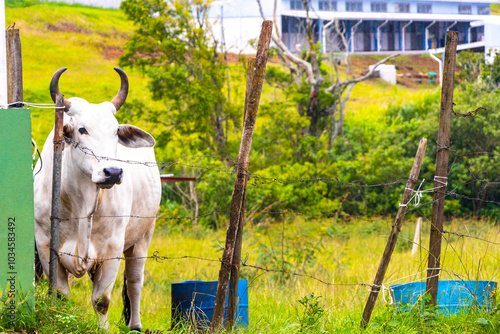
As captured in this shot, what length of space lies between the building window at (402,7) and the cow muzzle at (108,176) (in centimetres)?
2968

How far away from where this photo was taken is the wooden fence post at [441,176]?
458 cm

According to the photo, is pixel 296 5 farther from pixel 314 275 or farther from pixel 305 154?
pixel 314 275

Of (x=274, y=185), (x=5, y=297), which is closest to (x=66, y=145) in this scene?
(x=5, y=297)

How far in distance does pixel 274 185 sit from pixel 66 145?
9825 mm

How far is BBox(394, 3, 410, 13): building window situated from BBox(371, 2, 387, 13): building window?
63 centimetres

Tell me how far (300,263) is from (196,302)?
3.45m

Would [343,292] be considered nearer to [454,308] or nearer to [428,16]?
[454,308]

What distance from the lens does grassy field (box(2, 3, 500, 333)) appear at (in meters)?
4.42

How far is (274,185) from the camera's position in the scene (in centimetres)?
1402

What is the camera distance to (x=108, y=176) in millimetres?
3959

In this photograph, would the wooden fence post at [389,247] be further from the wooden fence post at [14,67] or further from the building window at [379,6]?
the building window at [379,6]

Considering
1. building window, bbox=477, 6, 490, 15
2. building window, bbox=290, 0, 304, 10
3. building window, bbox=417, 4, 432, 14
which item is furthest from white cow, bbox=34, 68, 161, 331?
building window, bbox=477, 6, 490, 15

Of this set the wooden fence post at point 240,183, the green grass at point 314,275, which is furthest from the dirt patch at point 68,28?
the wooden fence post at point 240,183

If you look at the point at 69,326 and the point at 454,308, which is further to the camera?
the point at 454,308
